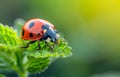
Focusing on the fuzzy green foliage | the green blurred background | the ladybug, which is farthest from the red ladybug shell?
the green blurred background

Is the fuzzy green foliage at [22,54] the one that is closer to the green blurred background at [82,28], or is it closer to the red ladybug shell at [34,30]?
the red ladybug shell at [34,30]

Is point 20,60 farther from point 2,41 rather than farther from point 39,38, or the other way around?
point 39,38

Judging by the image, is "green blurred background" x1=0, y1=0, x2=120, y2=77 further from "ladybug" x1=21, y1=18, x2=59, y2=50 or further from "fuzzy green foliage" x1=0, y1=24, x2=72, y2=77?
"fuzzy green foliage" x1=0, y1=24, x2=72, y2=77

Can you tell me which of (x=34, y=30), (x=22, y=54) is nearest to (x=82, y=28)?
(x=34, y=30)

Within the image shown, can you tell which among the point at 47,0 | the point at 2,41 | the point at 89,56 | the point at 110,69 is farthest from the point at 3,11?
the point at 2,41

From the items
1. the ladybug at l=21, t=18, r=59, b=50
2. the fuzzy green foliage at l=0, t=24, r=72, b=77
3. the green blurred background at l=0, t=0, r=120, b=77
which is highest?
the green blurred background at l=0, t=0, r=120, b=77

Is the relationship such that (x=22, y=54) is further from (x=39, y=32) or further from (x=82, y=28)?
(x=82, y=28)

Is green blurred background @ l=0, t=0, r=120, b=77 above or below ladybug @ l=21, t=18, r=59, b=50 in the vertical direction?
above
